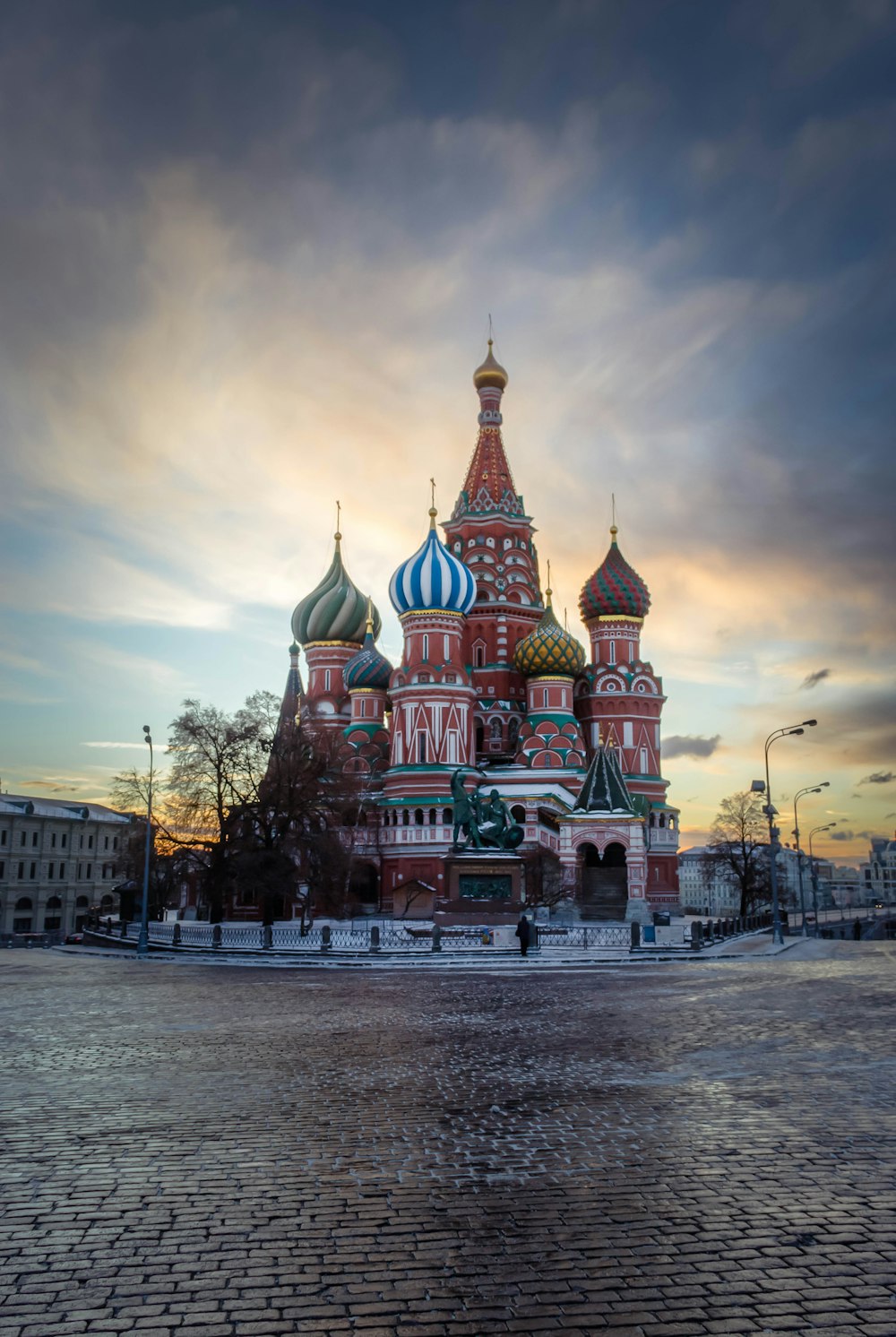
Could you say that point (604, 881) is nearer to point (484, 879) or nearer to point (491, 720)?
point (484, 879)

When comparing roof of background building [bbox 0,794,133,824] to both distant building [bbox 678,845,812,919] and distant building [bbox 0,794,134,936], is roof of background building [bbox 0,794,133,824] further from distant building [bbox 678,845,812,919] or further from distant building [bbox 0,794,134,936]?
distant building [bbox 678,845,812,919]

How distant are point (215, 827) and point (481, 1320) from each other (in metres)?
39.5

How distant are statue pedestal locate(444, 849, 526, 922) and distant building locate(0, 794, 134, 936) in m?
35.7

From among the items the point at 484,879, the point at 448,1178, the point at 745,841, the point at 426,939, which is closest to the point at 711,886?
the point at 745,841

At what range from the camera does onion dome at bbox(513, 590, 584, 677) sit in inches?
2594

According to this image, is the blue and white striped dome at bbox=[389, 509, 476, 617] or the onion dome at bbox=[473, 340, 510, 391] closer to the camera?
the blue and white striped dome at bbox=[389, 509, 476, 617]

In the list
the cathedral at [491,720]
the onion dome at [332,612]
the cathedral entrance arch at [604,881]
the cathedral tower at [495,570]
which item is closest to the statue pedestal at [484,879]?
the cathedral at [491,720]

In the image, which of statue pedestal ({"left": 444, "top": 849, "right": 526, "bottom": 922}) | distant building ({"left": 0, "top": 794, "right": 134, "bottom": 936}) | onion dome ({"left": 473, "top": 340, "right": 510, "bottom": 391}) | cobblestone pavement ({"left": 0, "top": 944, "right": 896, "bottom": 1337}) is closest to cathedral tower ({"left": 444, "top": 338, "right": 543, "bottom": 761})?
onion dome ({"left": 473, "top": 340, "right": 510, "bottom": 391})

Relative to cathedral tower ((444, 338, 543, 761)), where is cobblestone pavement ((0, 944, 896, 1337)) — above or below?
below

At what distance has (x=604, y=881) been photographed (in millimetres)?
55219

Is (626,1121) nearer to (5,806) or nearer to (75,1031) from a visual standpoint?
(75,1031)

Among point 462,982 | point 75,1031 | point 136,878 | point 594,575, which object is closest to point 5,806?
point 136,878

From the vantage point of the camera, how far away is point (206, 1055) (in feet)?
40.0

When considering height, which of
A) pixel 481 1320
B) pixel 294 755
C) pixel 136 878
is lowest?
pixel 481 1320
